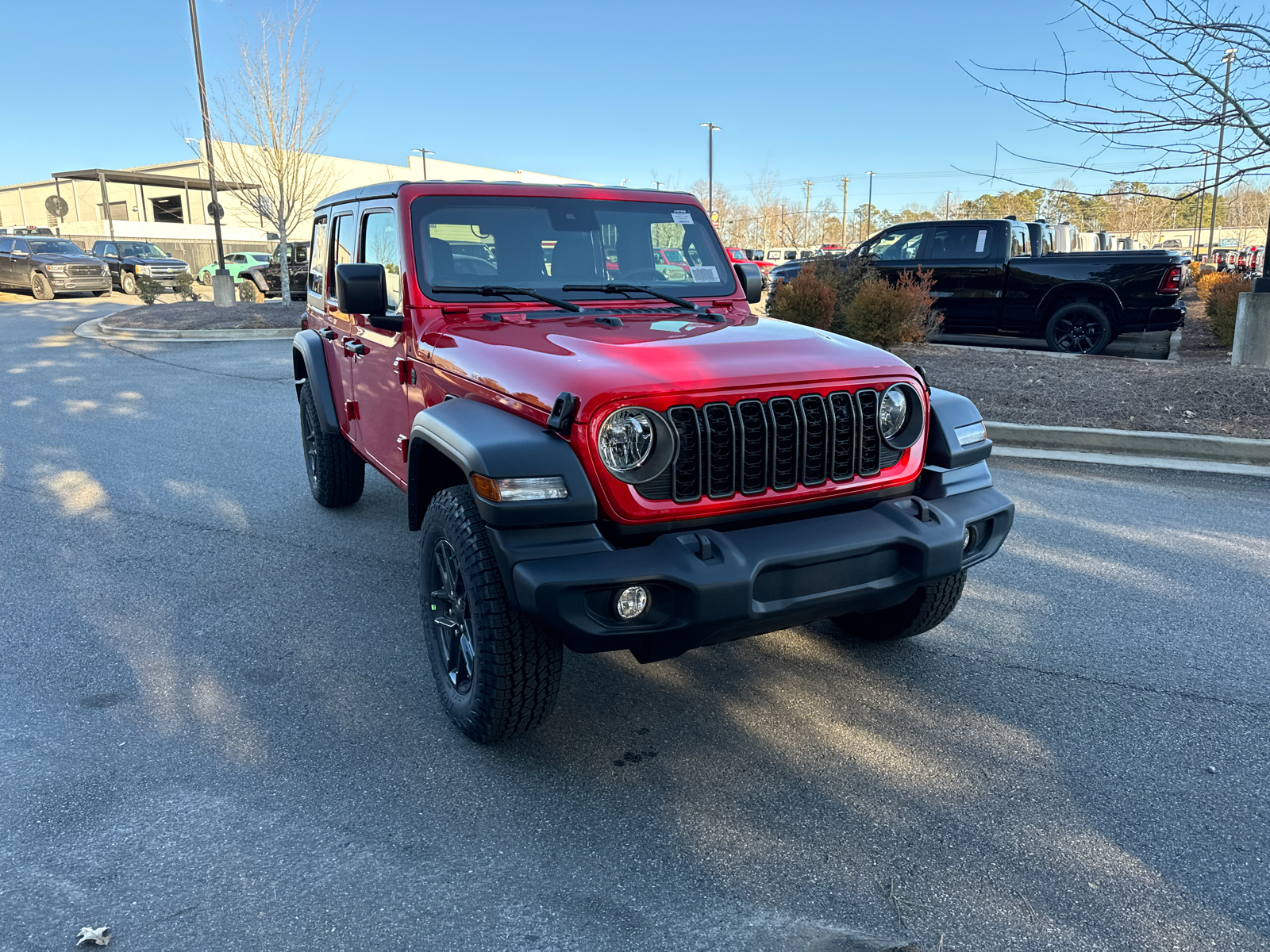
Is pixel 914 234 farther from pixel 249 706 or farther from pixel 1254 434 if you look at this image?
pixel 249 706

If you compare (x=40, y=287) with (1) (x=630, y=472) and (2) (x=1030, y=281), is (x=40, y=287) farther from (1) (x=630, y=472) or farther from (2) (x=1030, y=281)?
(1) (x=630, y=472)

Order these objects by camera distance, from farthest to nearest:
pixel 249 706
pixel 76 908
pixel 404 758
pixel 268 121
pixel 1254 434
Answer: pixel 268 121 < pixel 1254 434 < pixel 249 706 < pixel 404 758 < pixel 76 908

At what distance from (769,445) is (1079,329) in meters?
10.7

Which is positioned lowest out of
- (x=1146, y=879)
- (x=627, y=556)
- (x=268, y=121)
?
(x=1146, y=879)

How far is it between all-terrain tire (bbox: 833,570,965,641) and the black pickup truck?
945cm

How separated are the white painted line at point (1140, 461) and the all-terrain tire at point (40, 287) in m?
25.7

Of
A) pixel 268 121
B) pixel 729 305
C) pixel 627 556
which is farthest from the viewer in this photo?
pixel 268 121

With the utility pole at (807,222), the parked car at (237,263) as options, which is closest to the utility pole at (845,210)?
the utility pole at (807,222)

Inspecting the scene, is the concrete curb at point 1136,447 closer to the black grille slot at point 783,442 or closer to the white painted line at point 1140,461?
the white painted line at point 1140,461

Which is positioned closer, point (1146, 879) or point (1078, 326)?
point (1146, 879)

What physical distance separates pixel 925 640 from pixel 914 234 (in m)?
10.3

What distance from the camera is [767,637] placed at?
4125 millimetres

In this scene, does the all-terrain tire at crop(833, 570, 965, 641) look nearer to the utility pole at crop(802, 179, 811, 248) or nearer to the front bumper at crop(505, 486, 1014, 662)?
the front bumper at crop(505, 486, 1014, 662)

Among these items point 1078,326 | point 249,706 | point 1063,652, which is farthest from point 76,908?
point 1078,326
